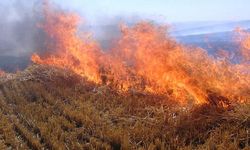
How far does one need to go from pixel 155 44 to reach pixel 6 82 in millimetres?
5674

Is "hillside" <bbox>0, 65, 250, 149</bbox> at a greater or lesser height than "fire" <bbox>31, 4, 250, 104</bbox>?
lesser

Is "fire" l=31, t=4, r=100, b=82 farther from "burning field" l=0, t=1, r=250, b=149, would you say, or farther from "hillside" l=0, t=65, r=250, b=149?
"hillside" l=0, t=65, r=250, b=149

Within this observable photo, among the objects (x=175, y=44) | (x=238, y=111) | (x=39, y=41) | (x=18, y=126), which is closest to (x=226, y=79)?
(x=238, y=111)

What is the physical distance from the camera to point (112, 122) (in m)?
10.1

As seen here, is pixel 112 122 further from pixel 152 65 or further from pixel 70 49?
pixel 70 49

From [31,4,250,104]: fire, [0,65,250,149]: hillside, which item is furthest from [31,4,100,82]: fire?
[0,65,250,149]: hillside

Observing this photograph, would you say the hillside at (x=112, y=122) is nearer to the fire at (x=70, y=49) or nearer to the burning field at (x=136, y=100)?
the burning field at (x=136, y=100)

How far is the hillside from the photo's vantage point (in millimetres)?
8438

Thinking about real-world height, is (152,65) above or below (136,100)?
above

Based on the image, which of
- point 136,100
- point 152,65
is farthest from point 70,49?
point 136,100

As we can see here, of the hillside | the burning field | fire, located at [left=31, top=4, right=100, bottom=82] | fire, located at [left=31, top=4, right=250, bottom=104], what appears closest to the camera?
the hillside

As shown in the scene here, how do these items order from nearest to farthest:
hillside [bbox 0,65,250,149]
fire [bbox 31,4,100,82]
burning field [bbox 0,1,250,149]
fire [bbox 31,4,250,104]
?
hillside [bbox 0,65,250,149], burning field [bbox 0,1,250,149], fire [bbox 31,4,250,104], fire [bbox 31,4,100,82]

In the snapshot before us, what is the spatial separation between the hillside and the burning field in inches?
0.8

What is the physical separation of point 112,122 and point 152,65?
13.9 feet
